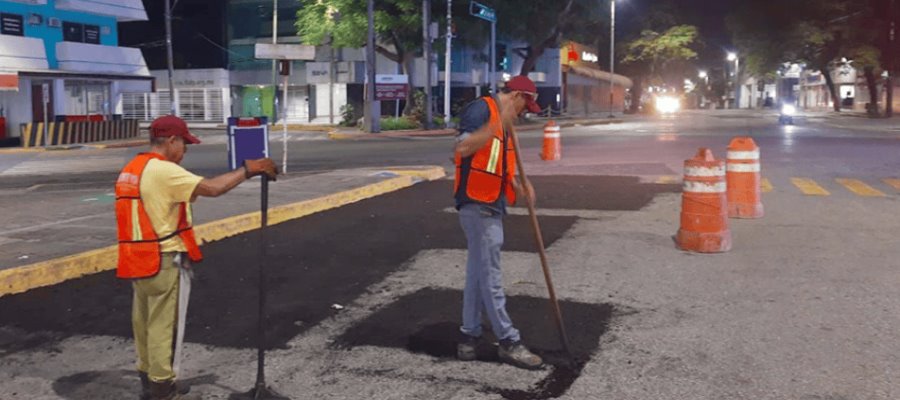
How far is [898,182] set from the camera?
49.3 ft

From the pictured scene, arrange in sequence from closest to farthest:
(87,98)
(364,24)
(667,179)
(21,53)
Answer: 1. (667,179)
2. (21,53)
3. (87,98)
4. (364,24)

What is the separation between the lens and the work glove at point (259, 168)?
4168mm

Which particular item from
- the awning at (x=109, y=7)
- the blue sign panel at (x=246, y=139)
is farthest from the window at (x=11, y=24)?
the blue sign panel at (x=246, y=139)

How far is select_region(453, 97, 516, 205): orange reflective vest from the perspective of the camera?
4973mm

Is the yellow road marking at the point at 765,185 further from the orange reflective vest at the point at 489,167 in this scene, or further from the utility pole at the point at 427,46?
the utility pole at the point at 427,46

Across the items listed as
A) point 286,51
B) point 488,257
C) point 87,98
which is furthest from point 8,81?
point 488,257

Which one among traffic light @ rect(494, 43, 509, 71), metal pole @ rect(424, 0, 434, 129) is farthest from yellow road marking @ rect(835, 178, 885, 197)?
traffic light @ rect(494, 43, 509, 71)

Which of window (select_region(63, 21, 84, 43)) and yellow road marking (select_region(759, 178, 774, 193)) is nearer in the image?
yellow road marking (select_region(759, 178, 774, 193))

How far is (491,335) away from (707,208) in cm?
373

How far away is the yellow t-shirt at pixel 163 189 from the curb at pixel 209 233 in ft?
3.82

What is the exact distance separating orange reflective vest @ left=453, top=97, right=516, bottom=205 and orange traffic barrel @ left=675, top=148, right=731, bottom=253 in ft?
13.7

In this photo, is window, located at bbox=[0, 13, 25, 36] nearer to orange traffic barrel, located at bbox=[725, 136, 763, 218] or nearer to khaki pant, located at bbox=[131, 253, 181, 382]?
orange traffic barrel, located at bbox=[725, 136, 763, 218]

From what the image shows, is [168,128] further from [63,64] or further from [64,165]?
[63,64]

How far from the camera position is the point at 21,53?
3284cm
